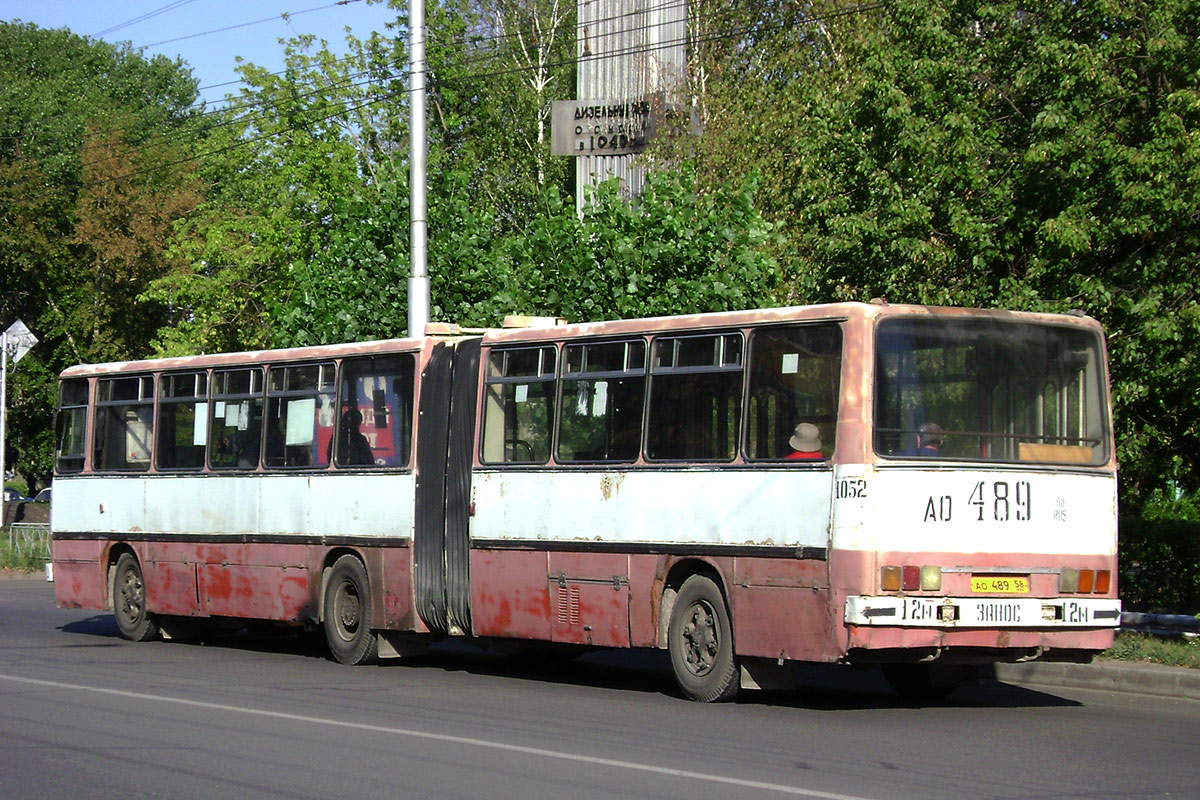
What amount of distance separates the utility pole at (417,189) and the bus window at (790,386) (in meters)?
8.05

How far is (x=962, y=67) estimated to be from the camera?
18.2 metres

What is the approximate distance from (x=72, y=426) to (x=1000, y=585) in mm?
12331

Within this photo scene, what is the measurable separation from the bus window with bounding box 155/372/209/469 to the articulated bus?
0.13m

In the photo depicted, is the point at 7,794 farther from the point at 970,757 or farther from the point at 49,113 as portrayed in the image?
the point at 49,113

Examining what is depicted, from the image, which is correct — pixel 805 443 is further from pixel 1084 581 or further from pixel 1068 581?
pixel 1084 581

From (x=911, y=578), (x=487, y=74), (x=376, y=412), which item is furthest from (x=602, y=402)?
(x=487, y=74)

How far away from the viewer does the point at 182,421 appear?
19109 millimetres

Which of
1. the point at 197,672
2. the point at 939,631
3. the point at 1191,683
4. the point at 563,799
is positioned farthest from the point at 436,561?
the point at 563,799

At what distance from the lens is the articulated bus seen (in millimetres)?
12211

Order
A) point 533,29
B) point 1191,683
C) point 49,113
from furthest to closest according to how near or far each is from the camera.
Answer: point 49,113, point 533,29, point 1191,683

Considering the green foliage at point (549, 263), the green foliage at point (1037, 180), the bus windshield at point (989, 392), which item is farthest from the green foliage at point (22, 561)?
the bus windshield at point (989, 392)

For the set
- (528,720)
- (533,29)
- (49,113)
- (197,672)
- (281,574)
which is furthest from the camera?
(49,113)

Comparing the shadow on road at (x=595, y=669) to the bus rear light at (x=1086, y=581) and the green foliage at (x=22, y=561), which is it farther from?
→ the green foliage at (x=22, y=561)

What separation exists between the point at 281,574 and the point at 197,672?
2066 mm
